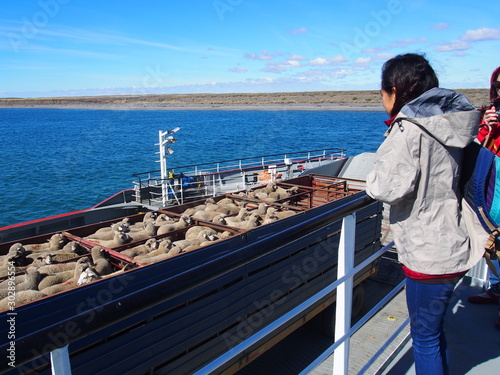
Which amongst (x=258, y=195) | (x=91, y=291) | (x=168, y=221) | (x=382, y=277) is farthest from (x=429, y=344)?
(x=382, y=277)

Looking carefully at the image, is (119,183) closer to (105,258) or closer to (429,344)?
(105,258)

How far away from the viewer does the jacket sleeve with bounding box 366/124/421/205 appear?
2.13m

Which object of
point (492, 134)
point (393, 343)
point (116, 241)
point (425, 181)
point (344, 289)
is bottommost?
point (393, 343)

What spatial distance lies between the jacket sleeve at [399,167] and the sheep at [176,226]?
17.3 ft

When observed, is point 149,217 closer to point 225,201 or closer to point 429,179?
point 225,201

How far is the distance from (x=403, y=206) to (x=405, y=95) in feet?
2.31

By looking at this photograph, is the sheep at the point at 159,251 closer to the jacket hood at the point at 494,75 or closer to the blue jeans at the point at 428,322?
the blue jeans at the point at 428,322

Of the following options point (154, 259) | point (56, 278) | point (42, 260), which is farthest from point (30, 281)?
point (154, 259)

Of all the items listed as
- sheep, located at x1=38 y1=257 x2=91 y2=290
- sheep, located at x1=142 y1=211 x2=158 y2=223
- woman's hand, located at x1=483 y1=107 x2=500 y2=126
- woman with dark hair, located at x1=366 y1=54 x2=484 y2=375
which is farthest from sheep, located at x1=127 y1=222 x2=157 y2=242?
woman's hand, located at x1=483 y1=107 x2=500 y2=126

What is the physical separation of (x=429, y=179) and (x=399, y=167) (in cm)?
22

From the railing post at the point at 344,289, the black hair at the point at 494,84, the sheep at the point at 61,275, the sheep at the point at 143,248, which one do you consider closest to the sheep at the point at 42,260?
the sheep at the point at 61,275

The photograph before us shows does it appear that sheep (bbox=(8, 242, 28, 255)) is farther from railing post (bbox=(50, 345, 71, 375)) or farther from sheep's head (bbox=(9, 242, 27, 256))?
railing post (bbox=(50, 345, 71, 375))

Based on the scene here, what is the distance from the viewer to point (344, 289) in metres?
2.64

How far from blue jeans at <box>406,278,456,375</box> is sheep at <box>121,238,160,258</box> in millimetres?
4355
